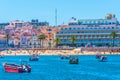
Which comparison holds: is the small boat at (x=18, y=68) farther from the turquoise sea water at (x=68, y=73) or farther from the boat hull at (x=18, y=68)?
the turquoise sea water at (x=68, y=73)

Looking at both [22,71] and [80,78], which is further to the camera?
[22,71]

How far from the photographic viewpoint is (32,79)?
7612 cm

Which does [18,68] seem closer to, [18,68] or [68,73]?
[18,68]

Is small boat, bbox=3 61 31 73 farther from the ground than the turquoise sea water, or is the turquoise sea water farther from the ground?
small boat, bbox=3 61 31 73

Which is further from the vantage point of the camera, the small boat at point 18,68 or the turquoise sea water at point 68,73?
the small boat at point 18,68

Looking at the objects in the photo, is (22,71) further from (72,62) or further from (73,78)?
(72,62)

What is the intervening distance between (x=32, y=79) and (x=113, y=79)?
464 inches

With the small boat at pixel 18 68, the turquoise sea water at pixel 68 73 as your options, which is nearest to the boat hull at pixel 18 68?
the small boat at pixel 18 68

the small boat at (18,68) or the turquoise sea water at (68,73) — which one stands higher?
the small boat at (18,68)

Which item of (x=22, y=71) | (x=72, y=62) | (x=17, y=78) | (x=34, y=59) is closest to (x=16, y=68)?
(x=22, y=71)

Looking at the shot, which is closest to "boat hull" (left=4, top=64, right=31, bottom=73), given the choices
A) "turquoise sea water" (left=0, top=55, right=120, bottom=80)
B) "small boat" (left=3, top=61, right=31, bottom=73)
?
"small boat" (left=3, top=61, right=31, bottom=73)

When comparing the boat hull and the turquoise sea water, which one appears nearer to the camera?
the turquoise sea water

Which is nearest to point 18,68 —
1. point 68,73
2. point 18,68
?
point 18,68

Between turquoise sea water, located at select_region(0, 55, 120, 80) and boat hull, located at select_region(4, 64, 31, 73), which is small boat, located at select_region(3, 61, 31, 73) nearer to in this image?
boat hull, located at select_region(4, 64, 31, 73)
